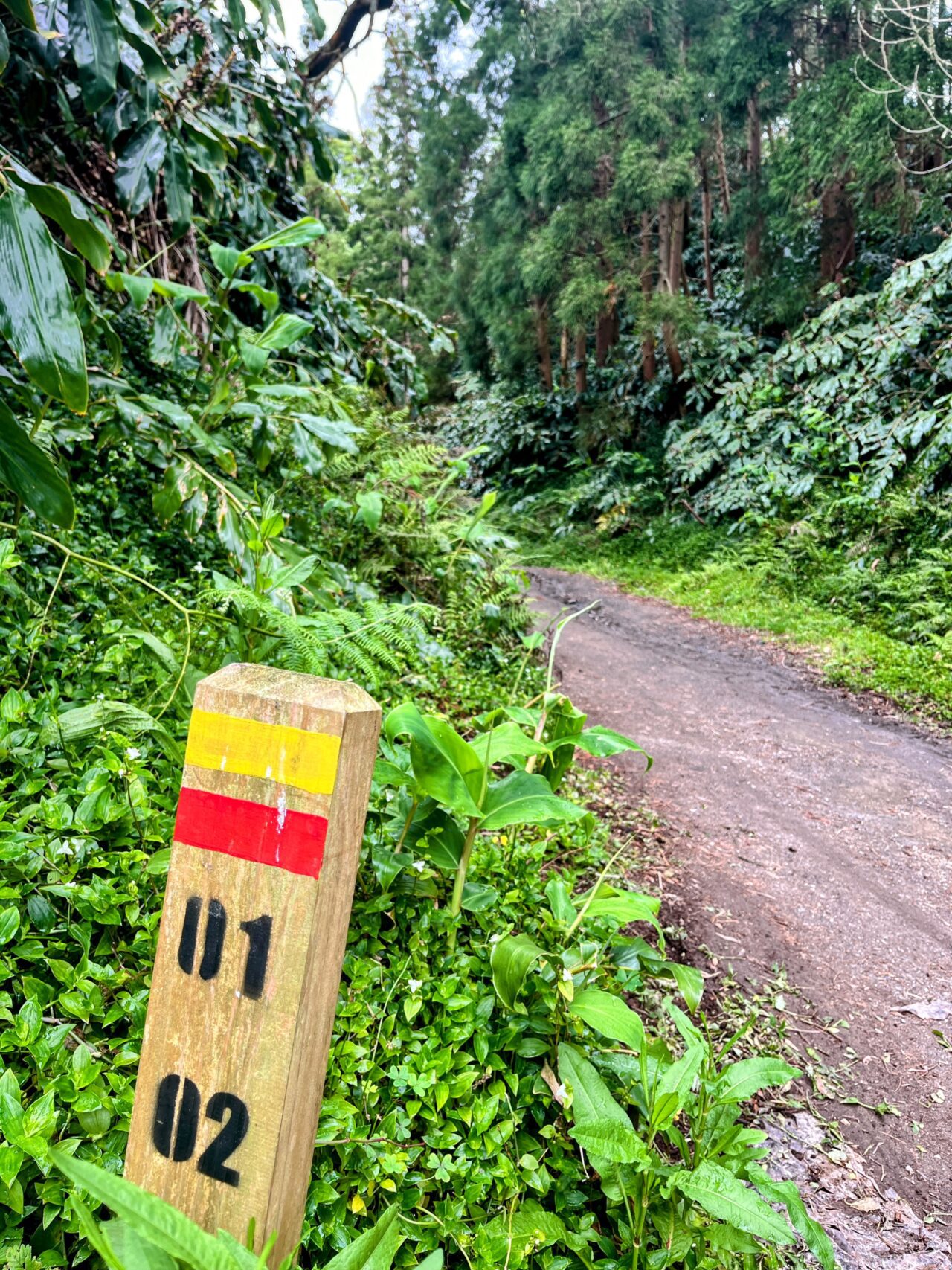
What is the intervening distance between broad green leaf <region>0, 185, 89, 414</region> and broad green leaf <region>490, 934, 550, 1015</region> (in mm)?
1298

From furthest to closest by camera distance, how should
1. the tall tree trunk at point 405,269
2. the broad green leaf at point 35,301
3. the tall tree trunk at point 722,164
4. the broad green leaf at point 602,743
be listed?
the tall tree trunk at point 405,269 < the tall tree trunk at point 722,164 < the broad green leaf at point 602,743 < the broad green leaf at point 35,301

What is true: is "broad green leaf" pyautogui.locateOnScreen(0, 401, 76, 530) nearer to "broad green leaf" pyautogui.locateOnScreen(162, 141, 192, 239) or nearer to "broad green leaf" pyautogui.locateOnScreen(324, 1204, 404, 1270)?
"broad green leaf" pyautogui.locateOnScreen(324, 1204, 404, 1270)

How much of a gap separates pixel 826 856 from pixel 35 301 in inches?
121

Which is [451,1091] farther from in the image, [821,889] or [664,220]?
[664,220]

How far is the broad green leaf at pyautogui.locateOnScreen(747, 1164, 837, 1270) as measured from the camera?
126cm

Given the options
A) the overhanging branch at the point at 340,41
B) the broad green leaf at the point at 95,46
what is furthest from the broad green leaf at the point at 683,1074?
the overhanging branch at the point at 340,41

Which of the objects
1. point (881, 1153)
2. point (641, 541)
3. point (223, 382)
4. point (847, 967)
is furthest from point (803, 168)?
point (881, 1153)

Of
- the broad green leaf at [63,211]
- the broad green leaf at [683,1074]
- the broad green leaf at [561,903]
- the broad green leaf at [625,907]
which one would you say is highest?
the broad green leaf at [63,211]

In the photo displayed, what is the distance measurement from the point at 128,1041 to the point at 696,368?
11147mm

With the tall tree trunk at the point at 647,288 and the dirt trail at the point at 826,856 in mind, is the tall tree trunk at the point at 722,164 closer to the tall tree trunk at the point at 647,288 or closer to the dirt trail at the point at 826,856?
the tall tree trunk at the point at 647,288

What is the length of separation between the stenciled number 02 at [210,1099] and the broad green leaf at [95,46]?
5.96ft

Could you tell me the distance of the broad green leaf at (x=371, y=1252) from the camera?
0.85 metres

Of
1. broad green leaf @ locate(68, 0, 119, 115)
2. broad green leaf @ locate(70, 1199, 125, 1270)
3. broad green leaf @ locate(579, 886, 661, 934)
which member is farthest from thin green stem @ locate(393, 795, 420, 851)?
broad green leaf @ locate(68, 0, 119, 115)

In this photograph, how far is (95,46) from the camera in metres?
1.57
